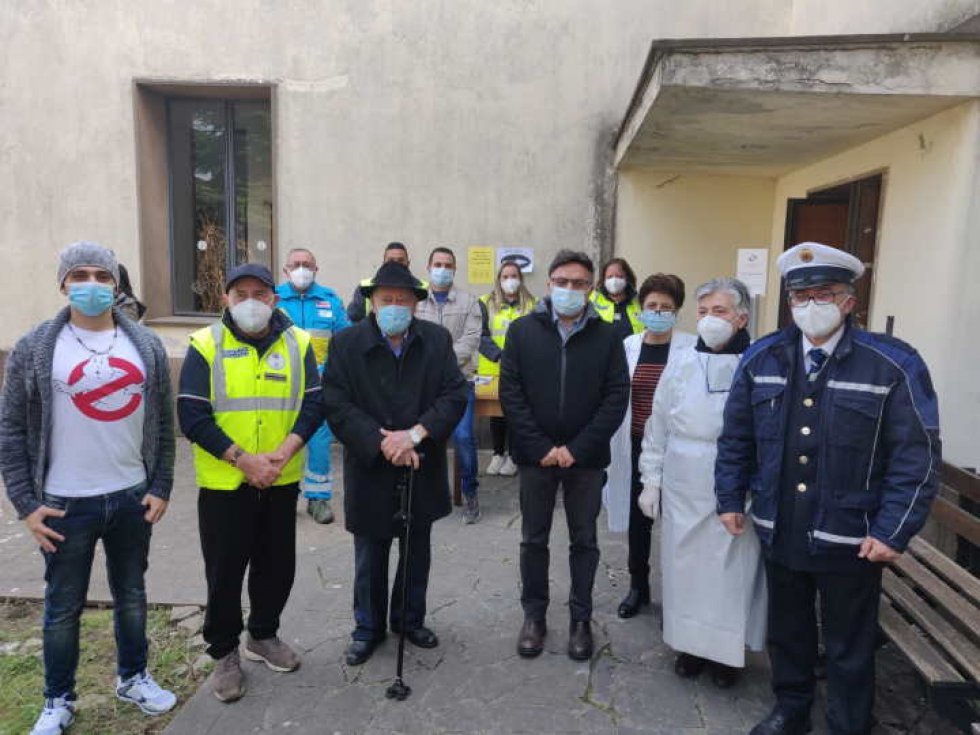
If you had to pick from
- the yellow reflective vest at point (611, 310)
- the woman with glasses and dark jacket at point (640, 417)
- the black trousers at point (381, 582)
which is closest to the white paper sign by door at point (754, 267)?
the yellow reflective vest at point (611, 310)

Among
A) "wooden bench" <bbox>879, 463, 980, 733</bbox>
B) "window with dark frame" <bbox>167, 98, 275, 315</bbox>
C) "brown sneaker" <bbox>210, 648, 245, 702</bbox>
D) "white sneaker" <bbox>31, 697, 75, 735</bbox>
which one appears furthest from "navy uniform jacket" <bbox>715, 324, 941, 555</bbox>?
"window with dark frame" <bbox>167, 98, 275, 315</bbox>

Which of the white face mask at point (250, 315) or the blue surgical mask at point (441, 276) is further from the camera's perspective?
the blue surgical mask at point (441, 276)

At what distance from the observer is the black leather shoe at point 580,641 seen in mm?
3410

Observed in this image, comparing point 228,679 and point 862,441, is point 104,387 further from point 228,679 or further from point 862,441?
point 862,441

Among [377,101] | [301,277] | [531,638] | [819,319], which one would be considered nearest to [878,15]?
[819,319]

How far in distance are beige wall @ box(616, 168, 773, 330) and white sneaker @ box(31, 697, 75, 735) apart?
6041mm

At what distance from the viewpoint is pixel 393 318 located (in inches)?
128

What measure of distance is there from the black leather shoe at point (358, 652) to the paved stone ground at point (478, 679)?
0.14 ft

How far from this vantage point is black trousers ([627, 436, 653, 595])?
3.85 metres

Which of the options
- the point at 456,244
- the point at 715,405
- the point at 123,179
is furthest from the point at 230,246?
the point at 715,405

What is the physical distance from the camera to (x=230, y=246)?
7.95 meters

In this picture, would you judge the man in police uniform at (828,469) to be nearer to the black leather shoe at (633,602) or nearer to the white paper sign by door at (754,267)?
the black leather shoe at (633,602)

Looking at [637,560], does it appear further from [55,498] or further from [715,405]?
[55,498]

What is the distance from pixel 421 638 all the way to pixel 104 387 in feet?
6.45
